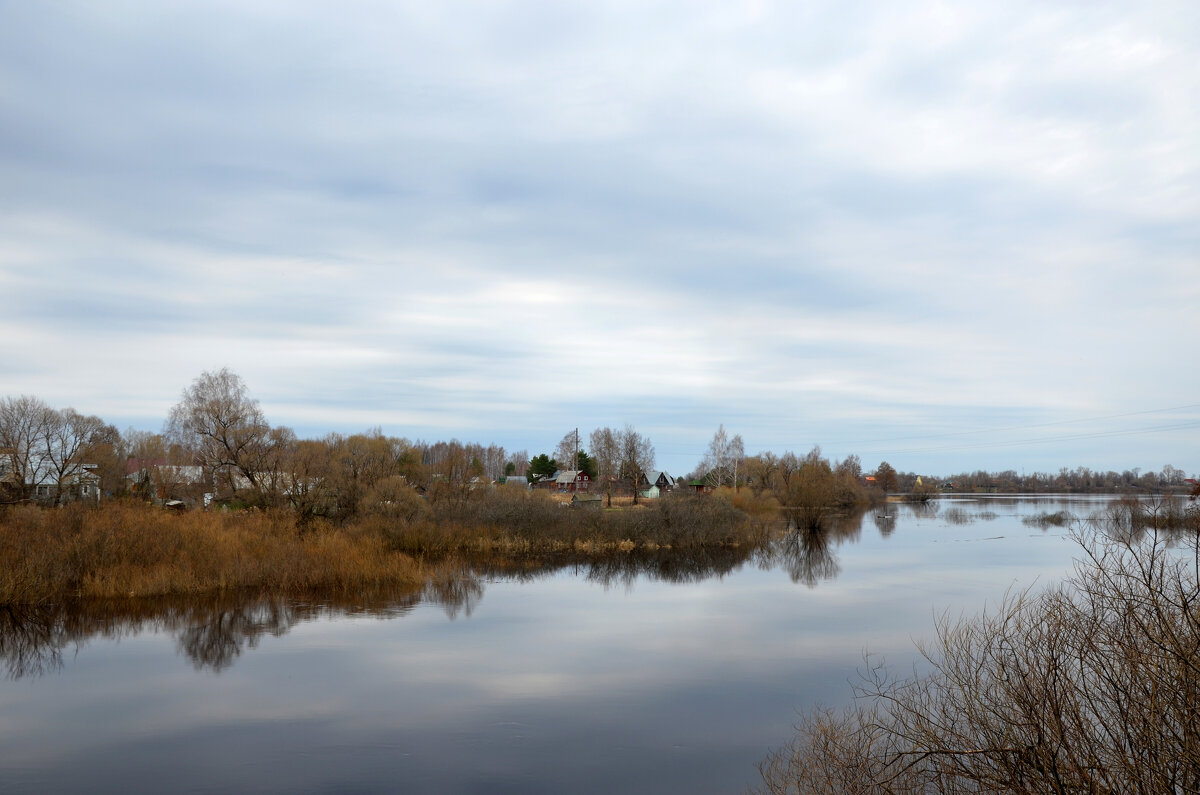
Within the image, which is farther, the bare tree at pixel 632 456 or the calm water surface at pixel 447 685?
the bare tree at pixel 632 456

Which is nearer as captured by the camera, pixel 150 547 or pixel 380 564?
pixel 150 547

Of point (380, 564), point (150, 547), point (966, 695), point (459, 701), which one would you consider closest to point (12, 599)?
point (150, 547)

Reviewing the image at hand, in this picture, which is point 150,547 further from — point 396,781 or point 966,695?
point 966,695

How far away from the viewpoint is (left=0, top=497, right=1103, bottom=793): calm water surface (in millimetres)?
10828

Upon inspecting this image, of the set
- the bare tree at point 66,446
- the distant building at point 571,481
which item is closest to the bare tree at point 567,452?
the distant building at point 571,481

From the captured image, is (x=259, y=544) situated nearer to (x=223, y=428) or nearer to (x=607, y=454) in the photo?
(x=223, y=428)

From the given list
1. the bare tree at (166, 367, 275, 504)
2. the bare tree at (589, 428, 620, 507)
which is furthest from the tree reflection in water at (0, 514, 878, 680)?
the bare tree at (589, 428, 620, 507)

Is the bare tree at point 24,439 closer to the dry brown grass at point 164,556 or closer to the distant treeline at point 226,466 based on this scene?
the distant treeline at point 226,466

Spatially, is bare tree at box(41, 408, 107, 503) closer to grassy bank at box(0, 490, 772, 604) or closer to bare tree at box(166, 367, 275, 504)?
bare tree at box(166, 367, 275, 504)

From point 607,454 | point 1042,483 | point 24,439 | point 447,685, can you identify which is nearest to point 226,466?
point 24,439

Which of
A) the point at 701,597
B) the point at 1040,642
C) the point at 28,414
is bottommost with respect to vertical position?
the point at 701,597

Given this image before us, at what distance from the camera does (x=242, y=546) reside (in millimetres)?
25578

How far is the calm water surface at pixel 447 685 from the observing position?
10828mm

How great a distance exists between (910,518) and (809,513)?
15.8 m
